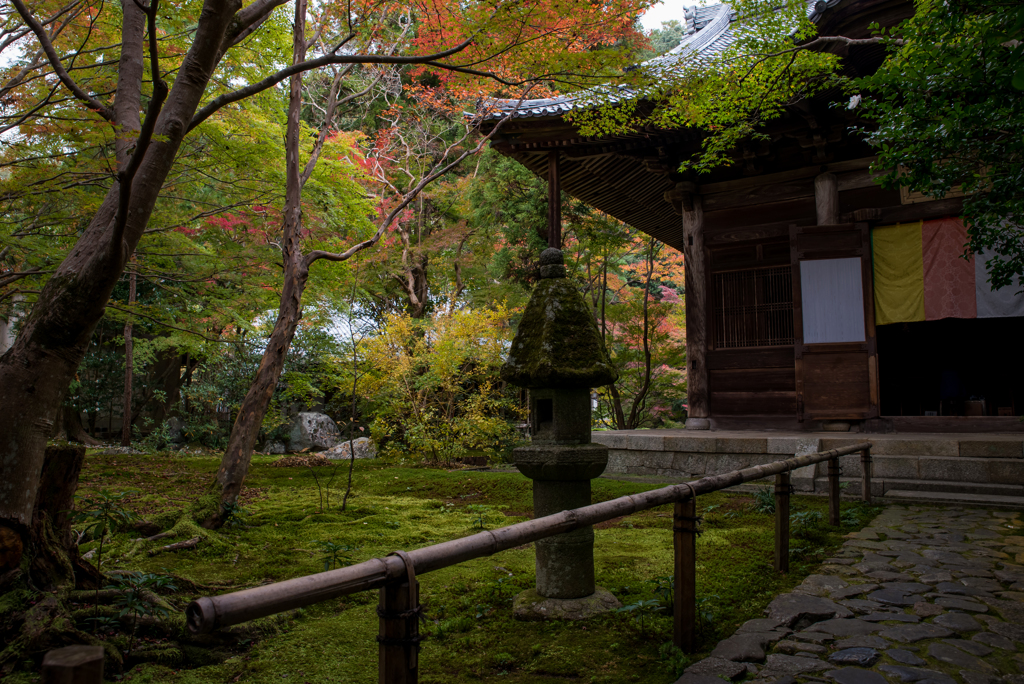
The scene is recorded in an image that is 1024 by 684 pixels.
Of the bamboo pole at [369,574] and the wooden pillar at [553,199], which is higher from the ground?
the wooden pillar at [553,199]

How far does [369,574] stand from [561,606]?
86.2 inches

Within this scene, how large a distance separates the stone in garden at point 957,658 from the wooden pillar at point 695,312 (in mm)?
7357

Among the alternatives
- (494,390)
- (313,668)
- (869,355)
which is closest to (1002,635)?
(313,668)

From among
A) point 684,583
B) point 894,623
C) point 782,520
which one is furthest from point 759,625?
point 782,520

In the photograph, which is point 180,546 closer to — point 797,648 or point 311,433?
point 797,648

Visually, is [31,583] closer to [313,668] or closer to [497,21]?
[313,668]

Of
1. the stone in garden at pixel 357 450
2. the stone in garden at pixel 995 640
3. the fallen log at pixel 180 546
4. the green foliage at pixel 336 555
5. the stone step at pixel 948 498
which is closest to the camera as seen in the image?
the stone in garden at pixel 995 640

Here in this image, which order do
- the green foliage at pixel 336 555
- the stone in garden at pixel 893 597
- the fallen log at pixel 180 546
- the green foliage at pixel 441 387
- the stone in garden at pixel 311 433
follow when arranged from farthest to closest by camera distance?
1. the stone in garden at pixel 311 433
2. the green foliage at pixel 441 387
3. the fallen log at pixel 180 546
4. the green foliage at pixel 336 555
5. the stone in garden at pixel 893 597

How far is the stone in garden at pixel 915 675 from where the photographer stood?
2.50 m

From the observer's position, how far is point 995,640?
295 cm

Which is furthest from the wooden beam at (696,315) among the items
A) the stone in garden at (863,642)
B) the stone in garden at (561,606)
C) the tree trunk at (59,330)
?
the tree trunk at (59,330)

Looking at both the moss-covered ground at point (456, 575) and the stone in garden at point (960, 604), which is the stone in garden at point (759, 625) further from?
the stone in garden at point (960, 604)

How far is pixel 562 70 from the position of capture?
5.73 meters

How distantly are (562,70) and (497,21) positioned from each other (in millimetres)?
835
